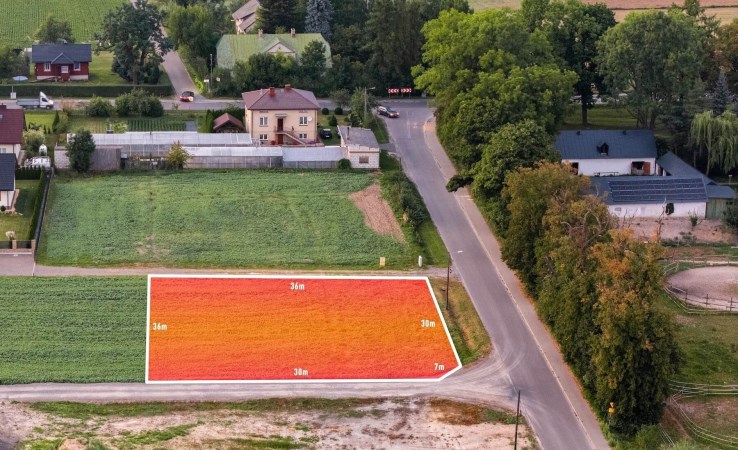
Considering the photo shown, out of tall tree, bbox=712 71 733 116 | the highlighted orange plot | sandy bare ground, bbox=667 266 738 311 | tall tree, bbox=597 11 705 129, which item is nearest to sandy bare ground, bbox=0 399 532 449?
the highlighted orange plot

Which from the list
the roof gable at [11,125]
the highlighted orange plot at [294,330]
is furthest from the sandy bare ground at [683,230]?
the roof gable at [11,125]

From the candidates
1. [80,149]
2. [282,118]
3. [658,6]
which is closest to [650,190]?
[282,118]

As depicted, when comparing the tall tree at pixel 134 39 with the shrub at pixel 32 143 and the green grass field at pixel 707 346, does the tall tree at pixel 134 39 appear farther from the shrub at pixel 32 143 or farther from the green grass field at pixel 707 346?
the green grass field at pixel 707 346

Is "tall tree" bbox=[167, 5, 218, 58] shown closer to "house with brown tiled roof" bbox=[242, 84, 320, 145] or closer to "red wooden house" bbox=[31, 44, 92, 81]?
"red wooden house" bbox=[31, 44, 92, 81]

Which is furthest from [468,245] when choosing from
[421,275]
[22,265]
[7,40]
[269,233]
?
[7,40]

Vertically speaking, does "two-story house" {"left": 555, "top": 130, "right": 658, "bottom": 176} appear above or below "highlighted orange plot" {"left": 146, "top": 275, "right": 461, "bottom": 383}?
above

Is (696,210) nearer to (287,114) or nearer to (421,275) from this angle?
(421,275)

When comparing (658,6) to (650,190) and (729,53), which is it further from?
(650,190)
